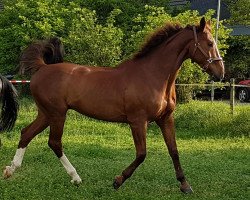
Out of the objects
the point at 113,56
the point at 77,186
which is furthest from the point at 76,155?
the point at 113,56

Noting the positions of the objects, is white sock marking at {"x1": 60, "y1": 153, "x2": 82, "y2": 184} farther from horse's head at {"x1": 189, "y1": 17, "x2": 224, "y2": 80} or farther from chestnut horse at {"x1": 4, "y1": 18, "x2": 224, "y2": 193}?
horse's head at {"x1": 189, "y1": 17, "x2": 224, "y2": 80}

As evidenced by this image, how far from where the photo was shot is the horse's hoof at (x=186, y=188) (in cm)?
624

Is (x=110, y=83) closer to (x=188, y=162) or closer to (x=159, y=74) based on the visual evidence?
(x=159, y=74)

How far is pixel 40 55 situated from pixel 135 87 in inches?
69.0

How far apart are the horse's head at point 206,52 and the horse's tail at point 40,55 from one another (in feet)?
7.09

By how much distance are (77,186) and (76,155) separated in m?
2.28

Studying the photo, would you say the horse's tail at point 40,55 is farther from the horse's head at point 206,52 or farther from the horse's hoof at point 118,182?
the horse's head at point 206,52

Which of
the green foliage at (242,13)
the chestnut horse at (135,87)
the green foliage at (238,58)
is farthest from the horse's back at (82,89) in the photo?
the green foliage at (238,58)

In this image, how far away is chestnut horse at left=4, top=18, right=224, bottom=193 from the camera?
20.0 ft

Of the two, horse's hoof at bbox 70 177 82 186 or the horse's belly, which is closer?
the horse's belly

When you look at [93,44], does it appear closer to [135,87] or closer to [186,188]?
[135,87]

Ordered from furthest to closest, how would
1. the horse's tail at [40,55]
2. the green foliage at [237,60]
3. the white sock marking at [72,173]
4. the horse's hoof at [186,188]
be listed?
the green foliage at [237,60]
the horse's tail at [40,55]
the white sock marking at [72,173]
the horse's hoof at [186,188]

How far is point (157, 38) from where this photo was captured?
6.40m

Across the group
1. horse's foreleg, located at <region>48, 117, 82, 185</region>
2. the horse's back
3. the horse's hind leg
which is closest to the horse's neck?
the horse's back
